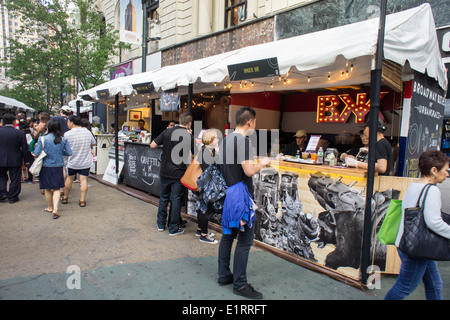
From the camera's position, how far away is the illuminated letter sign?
295 inches

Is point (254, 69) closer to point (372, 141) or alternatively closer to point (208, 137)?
point (208, 137)

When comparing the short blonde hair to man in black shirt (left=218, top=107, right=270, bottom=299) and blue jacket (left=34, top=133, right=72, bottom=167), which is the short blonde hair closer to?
man in black shirt (left=218, top=107, right=270, bottom=299)

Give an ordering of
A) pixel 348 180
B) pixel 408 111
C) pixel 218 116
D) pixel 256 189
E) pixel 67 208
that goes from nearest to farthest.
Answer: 1. pixel 348 180
2. pixel 408 111
3. pixel 256 189
4. pixel 67 208
5. pixel 218 116

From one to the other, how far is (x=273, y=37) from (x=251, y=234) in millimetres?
7921

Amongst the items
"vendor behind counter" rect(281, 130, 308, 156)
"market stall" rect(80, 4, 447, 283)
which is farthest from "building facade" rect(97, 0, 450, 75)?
"vendor behind counter" rect(281, 130, 308, 156)

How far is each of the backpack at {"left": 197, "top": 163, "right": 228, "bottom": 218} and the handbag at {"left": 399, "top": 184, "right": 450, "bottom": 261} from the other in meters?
1.78

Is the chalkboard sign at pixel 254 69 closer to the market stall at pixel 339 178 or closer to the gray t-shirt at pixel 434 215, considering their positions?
the market stall at pixel 339 178

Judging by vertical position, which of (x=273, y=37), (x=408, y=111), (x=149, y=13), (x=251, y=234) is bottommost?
(x=251, y=234)

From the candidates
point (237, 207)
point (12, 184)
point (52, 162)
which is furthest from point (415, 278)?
point (12, 184)

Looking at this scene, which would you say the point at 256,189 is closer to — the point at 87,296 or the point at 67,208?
the point at 87,296

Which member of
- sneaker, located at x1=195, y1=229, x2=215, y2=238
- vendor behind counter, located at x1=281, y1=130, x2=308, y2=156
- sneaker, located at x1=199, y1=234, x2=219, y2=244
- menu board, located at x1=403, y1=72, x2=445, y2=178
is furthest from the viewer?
vendor behind counter, located at x1=281, y1=130, x2=308, y2=156

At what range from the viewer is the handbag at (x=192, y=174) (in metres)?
4.83

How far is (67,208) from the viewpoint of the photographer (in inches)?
249
